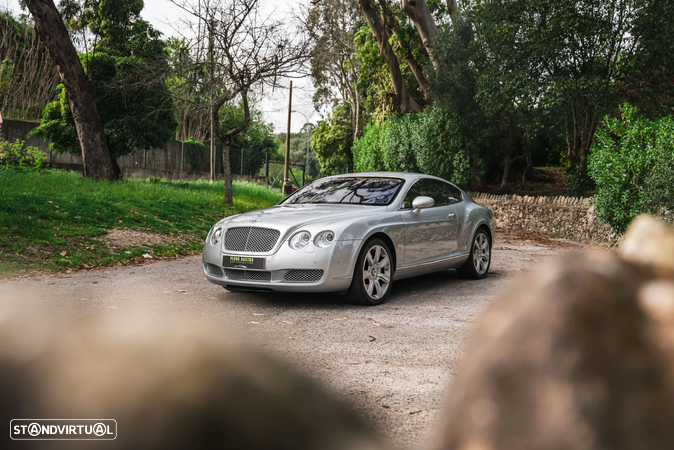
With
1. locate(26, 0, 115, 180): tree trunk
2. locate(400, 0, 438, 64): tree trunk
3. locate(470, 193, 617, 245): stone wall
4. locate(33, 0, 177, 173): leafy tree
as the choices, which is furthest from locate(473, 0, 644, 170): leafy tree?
locate(26, 0, 115, 180): tree trunk

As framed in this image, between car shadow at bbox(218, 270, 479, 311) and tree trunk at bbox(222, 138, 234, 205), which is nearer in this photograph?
car shadow at bbox(218, 270, 479, 311)

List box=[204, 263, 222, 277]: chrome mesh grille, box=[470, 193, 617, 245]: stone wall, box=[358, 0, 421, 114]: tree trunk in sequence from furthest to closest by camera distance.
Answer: box=[358, 0, 421, 114]: tree trunk → box=[470, 193, 617, 245]: stone wall → box=[204, 263, 222, 277]: chrome mesh grille

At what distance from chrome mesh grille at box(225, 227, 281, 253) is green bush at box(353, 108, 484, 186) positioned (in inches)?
678

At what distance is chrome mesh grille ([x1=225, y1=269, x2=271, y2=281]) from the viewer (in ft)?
22.3

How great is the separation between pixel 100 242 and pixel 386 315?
6782 mm

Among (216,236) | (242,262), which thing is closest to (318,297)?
(242,262)

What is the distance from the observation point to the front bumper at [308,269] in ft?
21.6

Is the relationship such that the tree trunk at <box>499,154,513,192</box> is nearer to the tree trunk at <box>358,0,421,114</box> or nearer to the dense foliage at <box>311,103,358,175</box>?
the tree trunk at <box>358,0,421,114</box>

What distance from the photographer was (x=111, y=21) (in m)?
24.7

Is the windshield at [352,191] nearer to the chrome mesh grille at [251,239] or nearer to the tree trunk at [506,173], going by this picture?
the chrome mesh grille at [251,239]

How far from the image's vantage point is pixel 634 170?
39.9 ft

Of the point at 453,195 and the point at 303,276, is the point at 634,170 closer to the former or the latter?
the point at 453,195

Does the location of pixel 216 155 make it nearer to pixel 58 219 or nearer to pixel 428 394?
pixel 58 219
